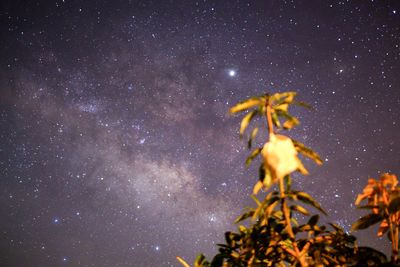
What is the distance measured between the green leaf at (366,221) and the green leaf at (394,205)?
0.75 feet

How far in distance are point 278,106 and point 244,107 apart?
0.81ft

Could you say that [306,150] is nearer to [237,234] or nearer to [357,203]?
[357,203]

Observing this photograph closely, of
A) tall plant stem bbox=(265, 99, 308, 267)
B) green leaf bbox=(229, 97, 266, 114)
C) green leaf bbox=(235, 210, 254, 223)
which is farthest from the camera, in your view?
green leaf bbox=(235, 210, 254, 223)

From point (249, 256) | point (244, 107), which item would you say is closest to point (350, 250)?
point (249, 256)

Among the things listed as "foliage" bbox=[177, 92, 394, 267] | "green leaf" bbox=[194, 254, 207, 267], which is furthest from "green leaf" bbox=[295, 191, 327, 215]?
"green leaf" bbox=[194, 254, 207, 267]

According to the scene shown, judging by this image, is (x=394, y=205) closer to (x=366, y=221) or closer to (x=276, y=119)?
(x=366, y=221)

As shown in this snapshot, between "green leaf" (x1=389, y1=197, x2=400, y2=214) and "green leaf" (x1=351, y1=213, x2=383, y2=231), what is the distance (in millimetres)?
230

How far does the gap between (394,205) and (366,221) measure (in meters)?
0.32

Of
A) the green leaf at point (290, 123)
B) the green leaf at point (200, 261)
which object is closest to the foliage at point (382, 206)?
the green leaf at point (290, 123)

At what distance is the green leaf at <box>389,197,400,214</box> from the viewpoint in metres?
1.85

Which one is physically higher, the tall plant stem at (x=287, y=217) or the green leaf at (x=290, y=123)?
the green leaf at (x=290, y=123)

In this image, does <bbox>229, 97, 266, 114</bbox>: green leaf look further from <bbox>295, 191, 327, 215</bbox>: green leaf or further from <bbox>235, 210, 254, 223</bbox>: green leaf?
<bbox>235, 210, 254, 223</bbox>: green leaf

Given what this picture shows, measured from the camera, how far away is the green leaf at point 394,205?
1.85 metres

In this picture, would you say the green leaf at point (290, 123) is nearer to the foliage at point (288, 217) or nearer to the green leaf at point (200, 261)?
the foliage at point (288, 217)
